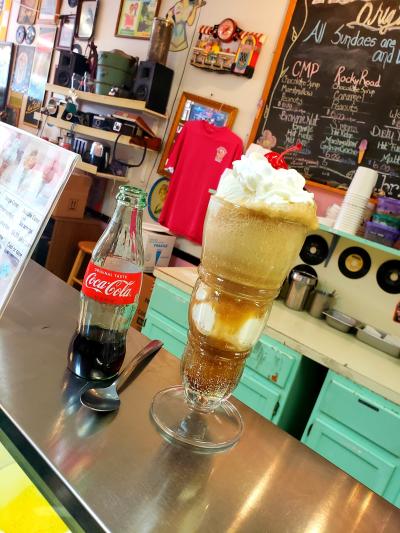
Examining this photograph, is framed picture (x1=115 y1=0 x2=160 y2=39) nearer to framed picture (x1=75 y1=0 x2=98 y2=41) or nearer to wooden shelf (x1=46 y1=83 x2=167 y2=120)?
framed picture (x1=75 y1=0 x2=98 y2=41)

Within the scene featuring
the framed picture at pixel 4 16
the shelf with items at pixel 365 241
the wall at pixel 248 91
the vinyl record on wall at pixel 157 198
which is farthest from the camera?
the framed picture at pixel 4 16

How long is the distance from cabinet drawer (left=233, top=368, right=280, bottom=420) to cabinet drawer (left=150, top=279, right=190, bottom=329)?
1.51 feet

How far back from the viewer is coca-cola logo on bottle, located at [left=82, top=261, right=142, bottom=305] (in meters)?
0.65

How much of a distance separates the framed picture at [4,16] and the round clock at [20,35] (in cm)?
32

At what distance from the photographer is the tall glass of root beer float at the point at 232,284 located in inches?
23.1

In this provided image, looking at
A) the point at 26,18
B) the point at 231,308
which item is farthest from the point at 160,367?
the point at 26,18

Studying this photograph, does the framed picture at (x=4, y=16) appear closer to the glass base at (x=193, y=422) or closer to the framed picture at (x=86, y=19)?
the framed picture at (x=86, y=19)

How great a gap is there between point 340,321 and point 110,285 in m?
1.87

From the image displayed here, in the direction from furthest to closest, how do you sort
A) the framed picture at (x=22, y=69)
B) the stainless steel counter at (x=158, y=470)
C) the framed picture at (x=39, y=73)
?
the framed picture at (x=22, y=69) < the framed picture at (x=39, y=73) < the stainless steel counter at (x=158, y=470)

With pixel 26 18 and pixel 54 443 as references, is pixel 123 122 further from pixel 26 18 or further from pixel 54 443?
pixel 54 443

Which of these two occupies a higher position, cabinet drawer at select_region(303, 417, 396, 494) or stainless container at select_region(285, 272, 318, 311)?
stainless container at select_region(285, 272, 318, 311)

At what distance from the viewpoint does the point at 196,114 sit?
10.2ft

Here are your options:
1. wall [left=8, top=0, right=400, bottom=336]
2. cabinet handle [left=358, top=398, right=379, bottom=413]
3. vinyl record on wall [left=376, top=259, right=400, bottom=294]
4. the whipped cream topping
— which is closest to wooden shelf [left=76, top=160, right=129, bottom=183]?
wall [left=8, top=0, right=400, bottom=336]

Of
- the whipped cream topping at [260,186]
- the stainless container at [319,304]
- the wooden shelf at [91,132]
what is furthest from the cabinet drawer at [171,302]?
the whipped cream topping at [260,186]
